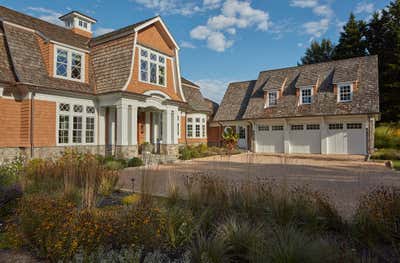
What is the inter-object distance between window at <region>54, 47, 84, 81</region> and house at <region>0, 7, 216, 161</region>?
0.05 meters

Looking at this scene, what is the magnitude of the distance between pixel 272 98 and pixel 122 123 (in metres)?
13.8

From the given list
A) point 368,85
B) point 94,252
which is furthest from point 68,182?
point 368,85

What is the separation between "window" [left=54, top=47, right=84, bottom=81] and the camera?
13187 mm

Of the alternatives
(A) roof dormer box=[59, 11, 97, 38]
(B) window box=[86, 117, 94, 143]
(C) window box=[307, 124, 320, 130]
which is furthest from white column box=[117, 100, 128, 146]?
(C) window box=[307, 124, 320, 130]

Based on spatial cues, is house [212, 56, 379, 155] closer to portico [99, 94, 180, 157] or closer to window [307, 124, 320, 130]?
window [307, 124, 320, 130]

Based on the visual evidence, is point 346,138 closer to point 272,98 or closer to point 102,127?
point 272,98

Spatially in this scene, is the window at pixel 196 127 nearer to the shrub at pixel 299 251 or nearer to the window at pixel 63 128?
the window at pixel 63 128

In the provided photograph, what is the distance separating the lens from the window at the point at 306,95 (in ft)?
67.4

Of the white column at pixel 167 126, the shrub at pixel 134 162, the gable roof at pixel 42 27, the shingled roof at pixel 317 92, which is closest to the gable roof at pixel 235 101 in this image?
the shingled roof at pixel 317 92

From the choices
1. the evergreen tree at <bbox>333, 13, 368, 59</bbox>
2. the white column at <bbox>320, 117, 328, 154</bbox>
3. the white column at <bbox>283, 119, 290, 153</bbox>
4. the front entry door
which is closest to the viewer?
the white column at <bbox>320, 117, 328, 154</bbox>

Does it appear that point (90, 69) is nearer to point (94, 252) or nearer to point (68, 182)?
point (68, 182)

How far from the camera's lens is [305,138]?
802 inches

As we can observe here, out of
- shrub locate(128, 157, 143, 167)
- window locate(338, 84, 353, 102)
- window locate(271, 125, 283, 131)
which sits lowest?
shrub locate(128, 157, 143, 167)

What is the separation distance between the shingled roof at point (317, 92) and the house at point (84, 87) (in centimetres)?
820
